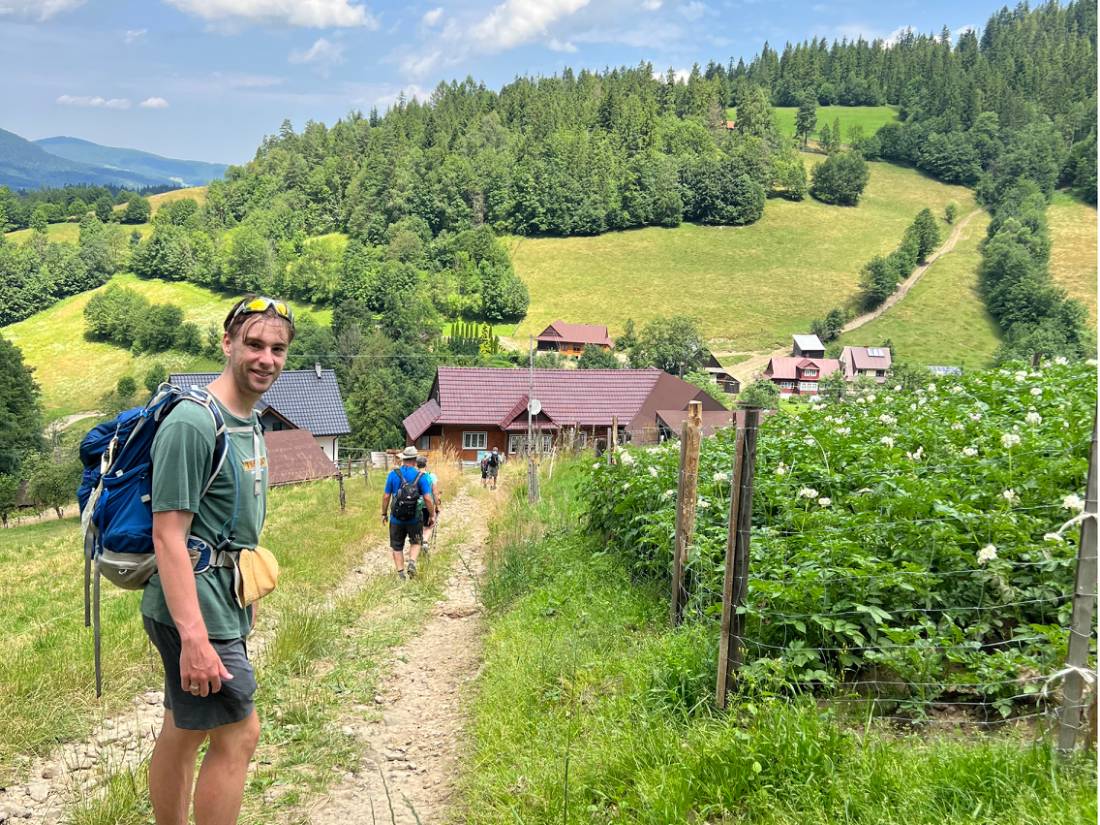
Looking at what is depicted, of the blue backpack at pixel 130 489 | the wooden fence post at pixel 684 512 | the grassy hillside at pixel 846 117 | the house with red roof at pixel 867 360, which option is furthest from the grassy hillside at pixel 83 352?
the grassy hillside at pixel 846 117

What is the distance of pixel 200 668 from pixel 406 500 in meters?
6.44

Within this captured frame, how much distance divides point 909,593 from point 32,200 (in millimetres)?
197750

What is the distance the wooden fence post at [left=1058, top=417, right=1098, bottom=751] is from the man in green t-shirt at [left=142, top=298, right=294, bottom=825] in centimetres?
283

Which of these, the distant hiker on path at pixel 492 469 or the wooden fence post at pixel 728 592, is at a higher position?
the wooden fence post at pixel 728 592

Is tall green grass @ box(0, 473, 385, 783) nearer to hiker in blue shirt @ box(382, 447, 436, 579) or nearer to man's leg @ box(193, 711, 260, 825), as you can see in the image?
hiker in blue shirt @ box(382, 447, 436, 579)

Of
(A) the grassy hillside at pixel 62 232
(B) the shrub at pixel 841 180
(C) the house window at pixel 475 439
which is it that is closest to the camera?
(C) the house window at pixel 475 439

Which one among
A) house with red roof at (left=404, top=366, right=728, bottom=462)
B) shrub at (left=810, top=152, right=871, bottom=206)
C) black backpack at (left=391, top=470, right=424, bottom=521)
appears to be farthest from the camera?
shrub at (left=810, top=152, right=871, bottom=206)

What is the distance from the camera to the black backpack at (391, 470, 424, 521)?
888 centimetres

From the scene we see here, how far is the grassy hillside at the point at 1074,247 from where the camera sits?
88125 mm

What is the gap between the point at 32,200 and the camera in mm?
161250

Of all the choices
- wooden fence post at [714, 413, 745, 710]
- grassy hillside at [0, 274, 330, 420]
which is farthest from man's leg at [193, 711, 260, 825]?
grassy hillside at [0, 274, 330, 420]

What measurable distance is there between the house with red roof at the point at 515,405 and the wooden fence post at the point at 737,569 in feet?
126

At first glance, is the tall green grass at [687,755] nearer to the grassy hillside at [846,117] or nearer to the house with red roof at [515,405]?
the house with red roof at [515,405]

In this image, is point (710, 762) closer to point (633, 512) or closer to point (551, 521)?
point (633, 512)
